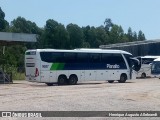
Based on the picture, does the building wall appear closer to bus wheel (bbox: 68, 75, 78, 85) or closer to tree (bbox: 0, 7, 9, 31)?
bus wheel (bbox: 68, 75, 78, 85)

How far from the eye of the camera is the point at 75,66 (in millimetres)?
34750

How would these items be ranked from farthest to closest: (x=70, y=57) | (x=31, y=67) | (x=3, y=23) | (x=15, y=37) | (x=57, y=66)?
(x=3, y=23)
(x=70, y=57)
(x=15, y=37)
(x=57, y=66)
(x=31, y=67)

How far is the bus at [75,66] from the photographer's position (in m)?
32.9

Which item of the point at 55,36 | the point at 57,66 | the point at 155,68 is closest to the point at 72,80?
the point at 57,66

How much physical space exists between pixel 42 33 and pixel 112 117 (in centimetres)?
8517

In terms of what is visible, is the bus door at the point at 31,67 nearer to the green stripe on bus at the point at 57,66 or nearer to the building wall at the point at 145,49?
the green stripe on bus at the point at 57,66

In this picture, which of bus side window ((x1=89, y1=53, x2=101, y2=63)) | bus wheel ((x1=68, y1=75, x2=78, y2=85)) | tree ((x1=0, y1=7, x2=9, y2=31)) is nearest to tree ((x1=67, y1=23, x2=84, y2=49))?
tree ((x1=0, y1=7, x2=9, y2=31))

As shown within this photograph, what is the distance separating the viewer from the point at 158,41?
6875 centimetres

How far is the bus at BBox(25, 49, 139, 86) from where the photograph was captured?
108ft

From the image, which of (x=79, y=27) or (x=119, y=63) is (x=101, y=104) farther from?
(x=79, y=27)

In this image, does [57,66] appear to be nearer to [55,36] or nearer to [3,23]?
[55,36]

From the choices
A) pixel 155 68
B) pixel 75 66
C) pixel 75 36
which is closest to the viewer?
pixel 75 66

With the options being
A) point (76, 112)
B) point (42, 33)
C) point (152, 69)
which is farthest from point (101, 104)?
point (42, 33)

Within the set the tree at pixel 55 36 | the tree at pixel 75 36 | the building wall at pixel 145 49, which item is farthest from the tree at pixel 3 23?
the building wall at pixel 145 49
